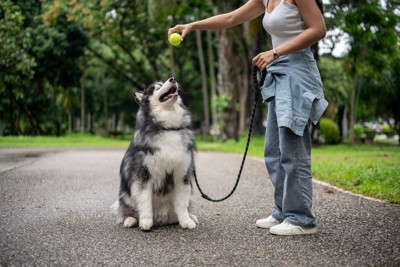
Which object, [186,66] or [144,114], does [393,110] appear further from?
[144,114]

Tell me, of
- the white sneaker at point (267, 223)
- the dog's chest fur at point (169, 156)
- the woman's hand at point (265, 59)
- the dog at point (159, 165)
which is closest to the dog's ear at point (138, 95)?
the dog at point (159, 165)

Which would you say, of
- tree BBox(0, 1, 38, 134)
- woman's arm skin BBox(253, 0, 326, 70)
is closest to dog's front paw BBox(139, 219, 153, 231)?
woman's arm skin BBox(253, 0, 326, 70)

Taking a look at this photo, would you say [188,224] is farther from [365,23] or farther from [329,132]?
[329,132]

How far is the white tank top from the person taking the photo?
3.90 metres

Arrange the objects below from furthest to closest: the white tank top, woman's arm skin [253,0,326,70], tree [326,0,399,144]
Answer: tree [326,0,399,144], the white tank top, woman's arm skin [253,0,326,70]

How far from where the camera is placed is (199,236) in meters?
4.14

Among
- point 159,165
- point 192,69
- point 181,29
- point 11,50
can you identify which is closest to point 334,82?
point 192,69

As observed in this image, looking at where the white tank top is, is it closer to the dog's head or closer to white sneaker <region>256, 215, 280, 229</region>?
the dog's head

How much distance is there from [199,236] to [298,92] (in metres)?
1.60

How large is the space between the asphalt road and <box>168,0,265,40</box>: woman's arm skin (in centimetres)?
205

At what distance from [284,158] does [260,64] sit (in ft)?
2.86

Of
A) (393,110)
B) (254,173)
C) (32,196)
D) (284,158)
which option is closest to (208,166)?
(254,173)

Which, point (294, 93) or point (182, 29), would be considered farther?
point (182, 29)

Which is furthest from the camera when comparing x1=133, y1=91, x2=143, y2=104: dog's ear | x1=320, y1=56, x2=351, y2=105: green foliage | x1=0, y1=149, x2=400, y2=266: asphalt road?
x1=320, y1=56, x2=351, y2=105: green foliage
